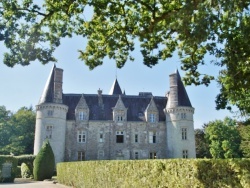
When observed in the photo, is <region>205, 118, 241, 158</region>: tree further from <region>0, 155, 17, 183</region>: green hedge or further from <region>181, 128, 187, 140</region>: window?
<region>0, 155, 17, 183</region>: green hedge

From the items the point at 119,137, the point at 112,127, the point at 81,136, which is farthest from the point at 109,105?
the point at 81,136

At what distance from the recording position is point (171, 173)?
8.76 metres

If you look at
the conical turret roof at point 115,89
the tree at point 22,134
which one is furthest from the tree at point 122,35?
the tree at point 22,134

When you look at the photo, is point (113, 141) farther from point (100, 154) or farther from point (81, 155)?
point (81, 155)

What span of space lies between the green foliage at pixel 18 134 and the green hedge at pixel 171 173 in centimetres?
3656

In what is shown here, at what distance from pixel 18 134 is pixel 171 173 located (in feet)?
157

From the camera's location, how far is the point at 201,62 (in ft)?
44.5

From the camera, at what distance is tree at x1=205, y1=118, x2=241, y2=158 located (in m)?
52.5

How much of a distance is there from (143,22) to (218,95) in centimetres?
456

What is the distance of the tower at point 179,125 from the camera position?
3800 cm

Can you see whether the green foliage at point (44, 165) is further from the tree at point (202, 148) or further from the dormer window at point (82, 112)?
the tree at point (202, 148)

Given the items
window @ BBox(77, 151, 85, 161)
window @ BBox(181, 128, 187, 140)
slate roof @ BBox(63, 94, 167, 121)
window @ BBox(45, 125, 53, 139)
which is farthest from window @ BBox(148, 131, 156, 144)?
window @ BBox(45, 125, 53, 139)

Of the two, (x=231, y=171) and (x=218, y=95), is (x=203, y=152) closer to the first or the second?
(x=218, y=95)

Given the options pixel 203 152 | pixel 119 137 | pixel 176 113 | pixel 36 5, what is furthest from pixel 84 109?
pixel 36 5
